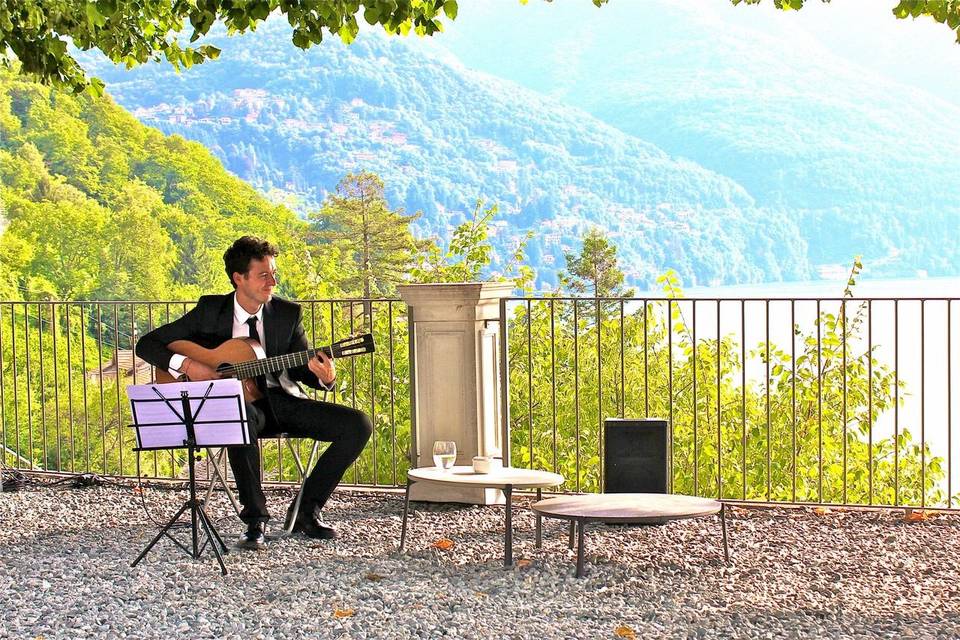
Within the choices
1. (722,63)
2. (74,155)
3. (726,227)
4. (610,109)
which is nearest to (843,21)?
(722,63)

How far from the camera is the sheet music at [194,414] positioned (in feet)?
14.2

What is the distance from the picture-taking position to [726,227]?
42.1 metres

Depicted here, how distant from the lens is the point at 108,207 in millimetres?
34312

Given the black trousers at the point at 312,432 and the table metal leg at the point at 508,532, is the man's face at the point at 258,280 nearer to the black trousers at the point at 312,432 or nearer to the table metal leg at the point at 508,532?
the black trousers at the point at 312,432

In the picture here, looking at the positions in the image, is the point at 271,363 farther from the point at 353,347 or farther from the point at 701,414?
the point at 701,414

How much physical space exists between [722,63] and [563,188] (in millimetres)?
11599

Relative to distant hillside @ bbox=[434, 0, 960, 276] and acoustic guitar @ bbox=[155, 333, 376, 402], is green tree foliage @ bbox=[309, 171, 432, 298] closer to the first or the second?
distant hillside @ bbox=[434, 0, 960, 276]

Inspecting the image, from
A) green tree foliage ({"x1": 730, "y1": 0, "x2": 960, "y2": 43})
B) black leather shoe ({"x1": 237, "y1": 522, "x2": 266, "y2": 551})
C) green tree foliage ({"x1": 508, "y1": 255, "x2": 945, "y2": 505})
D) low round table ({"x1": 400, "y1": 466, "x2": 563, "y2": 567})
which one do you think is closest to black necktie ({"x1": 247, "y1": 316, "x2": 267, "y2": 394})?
black leather shoe ({"x1": 237, "y1": 522, "x2": 266, "y2": 551})

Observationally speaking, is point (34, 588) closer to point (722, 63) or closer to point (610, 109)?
point (610, 109)

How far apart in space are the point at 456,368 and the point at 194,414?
1.65 meters

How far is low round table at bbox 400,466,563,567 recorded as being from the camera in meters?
4.42

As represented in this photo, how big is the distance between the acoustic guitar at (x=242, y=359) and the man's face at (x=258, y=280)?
0.20 meters

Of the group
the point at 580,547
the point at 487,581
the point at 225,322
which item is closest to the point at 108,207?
the point at 225,322

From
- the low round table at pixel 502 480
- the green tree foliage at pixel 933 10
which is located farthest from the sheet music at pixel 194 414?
the green tree foliage at pixel 933 10
